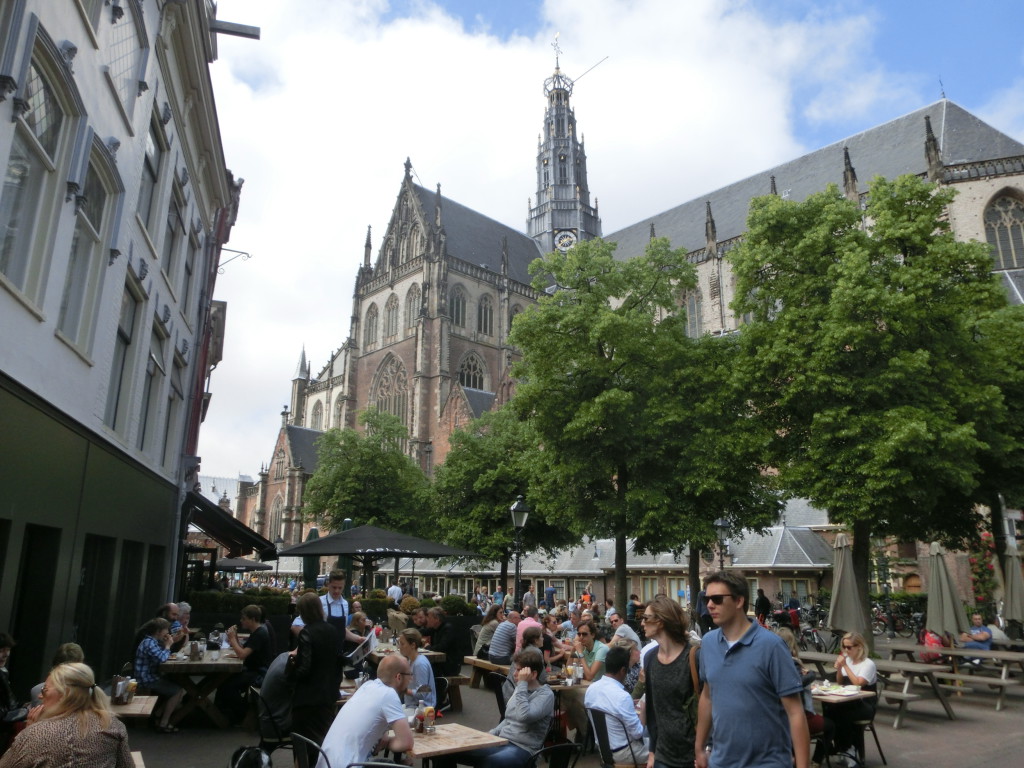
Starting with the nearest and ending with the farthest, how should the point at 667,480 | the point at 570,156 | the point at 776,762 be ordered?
the point at 776,762 → the point at 667,480 → the point at 570,156

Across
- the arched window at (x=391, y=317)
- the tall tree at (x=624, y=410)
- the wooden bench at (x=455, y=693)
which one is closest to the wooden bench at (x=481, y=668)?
the wooden bench at (x=455, y=693)

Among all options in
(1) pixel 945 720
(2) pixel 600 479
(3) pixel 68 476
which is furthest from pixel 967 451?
(3) pixel 68 476

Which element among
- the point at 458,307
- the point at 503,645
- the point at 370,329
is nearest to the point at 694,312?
the point at 458,307

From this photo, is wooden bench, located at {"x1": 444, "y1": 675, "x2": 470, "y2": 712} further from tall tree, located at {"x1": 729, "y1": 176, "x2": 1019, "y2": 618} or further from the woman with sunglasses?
tall tree, located at {"x1": 729, "y1": 176, "x2": 1019, "y2": 618}

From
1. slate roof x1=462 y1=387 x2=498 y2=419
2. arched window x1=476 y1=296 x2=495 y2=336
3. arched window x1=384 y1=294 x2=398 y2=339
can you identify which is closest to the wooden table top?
slate roof x1=462 y1=387 x2=498 y2=419

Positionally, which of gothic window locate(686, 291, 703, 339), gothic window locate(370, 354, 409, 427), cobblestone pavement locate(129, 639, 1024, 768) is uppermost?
gothic window locate(686, 291, 703, 339)

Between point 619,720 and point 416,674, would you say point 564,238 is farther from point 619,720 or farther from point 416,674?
point 619,720

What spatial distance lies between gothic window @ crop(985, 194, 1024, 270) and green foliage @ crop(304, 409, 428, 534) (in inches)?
1067

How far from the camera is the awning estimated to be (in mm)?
15594

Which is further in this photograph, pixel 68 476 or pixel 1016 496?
pixel 1016 496

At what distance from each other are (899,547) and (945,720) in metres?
19.6

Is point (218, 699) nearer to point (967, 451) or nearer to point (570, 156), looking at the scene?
point (967, 451)

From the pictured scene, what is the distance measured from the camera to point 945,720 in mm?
9352

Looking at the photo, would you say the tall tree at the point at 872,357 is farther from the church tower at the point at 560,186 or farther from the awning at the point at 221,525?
the church tower at the point at 560,186
